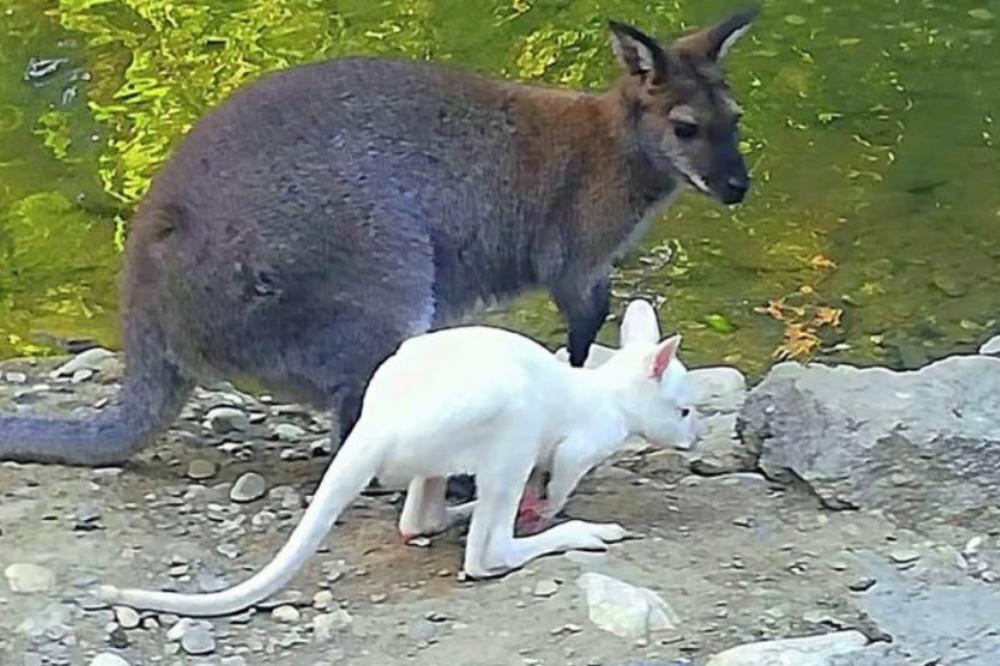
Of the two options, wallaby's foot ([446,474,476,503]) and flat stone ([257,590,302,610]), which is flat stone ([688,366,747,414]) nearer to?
wallaby's foot ([446,474,476,503])

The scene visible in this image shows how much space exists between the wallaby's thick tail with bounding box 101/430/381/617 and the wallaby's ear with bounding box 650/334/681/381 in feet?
1.95

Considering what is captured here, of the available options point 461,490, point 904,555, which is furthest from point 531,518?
point 904,555

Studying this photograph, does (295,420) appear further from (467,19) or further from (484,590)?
(467,19)

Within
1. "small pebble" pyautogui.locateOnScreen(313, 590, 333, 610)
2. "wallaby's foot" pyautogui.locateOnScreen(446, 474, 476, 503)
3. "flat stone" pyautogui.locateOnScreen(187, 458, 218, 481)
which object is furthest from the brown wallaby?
"small pebble" pyautogui.locateOnScreen(313, 590, 333, 610)

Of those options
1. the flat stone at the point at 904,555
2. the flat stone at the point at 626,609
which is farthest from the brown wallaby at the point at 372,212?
the flat stone at the point at 904,555

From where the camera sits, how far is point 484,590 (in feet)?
11.4

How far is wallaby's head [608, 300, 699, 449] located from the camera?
3.70 meters

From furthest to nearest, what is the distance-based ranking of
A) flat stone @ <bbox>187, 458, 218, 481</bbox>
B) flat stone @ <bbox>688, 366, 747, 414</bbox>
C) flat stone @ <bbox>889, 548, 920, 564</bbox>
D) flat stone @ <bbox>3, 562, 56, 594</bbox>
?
flat stone @ <bbox>688, 366, 747, 414</bbox> < flat stone @ <bbox>187, 458, 218, 481</bbox> < flat stone @ <bbox>889, 548, 920, 564</bbox> < flat stone @ <bbox>3, 562, 56, 594</bbox>

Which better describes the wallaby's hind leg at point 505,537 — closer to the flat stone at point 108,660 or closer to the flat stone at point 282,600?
the flat stone at point 282,600

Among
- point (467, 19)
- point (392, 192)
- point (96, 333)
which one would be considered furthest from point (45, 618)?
point (467, 19)

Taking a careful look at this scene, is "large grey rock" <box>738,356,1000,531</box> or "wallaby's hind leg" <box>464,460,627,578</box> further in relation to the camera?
"large grey rock" <box>738,356,1000,531</box>

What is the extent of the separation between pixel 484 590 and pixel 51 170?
326cm

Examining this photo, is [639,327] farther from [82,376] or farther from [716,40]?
[82,376]

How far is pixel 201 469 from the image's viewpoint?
161 inches
